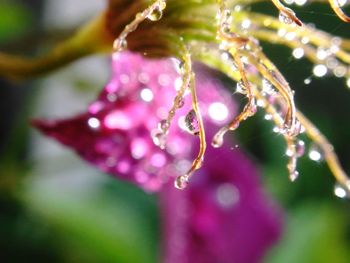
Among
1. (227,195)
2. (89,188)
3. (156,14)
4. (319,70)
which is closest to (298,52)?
(319,70)

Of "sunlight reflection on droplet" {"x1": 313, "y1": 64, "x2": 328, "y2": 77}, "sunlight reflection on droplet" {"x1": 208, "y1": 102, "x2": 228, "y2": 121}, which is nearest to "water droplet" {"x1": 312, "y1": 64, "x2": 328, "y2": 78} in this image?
"sunlight reflection on droplet" {"x1": 313, "y1": 64, "x2": 328, "y2": 77}

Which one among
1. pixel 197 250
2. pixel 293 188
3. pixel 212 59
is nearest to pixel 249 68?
pixel 212 59

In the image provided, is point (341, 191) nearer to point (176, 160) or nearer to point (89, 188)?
point (176, 160)

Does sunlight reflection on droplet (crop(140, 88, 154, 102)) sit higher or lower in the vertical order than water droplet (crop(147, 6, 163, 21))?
lower

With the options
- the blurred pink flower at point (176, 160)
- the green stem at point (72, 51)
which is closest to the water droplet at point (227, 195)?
the blurred pink flower at point (176, 160)

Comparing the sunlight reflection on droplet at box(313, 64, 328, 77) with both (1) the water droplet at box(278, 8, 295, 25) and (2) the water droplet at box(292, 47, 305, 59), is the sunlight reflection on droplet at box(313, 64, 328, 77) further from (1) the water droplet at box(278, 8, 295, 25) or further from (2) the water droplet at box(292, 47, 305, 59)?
(1) the water droplet at box(278, 8, 295, 25)
